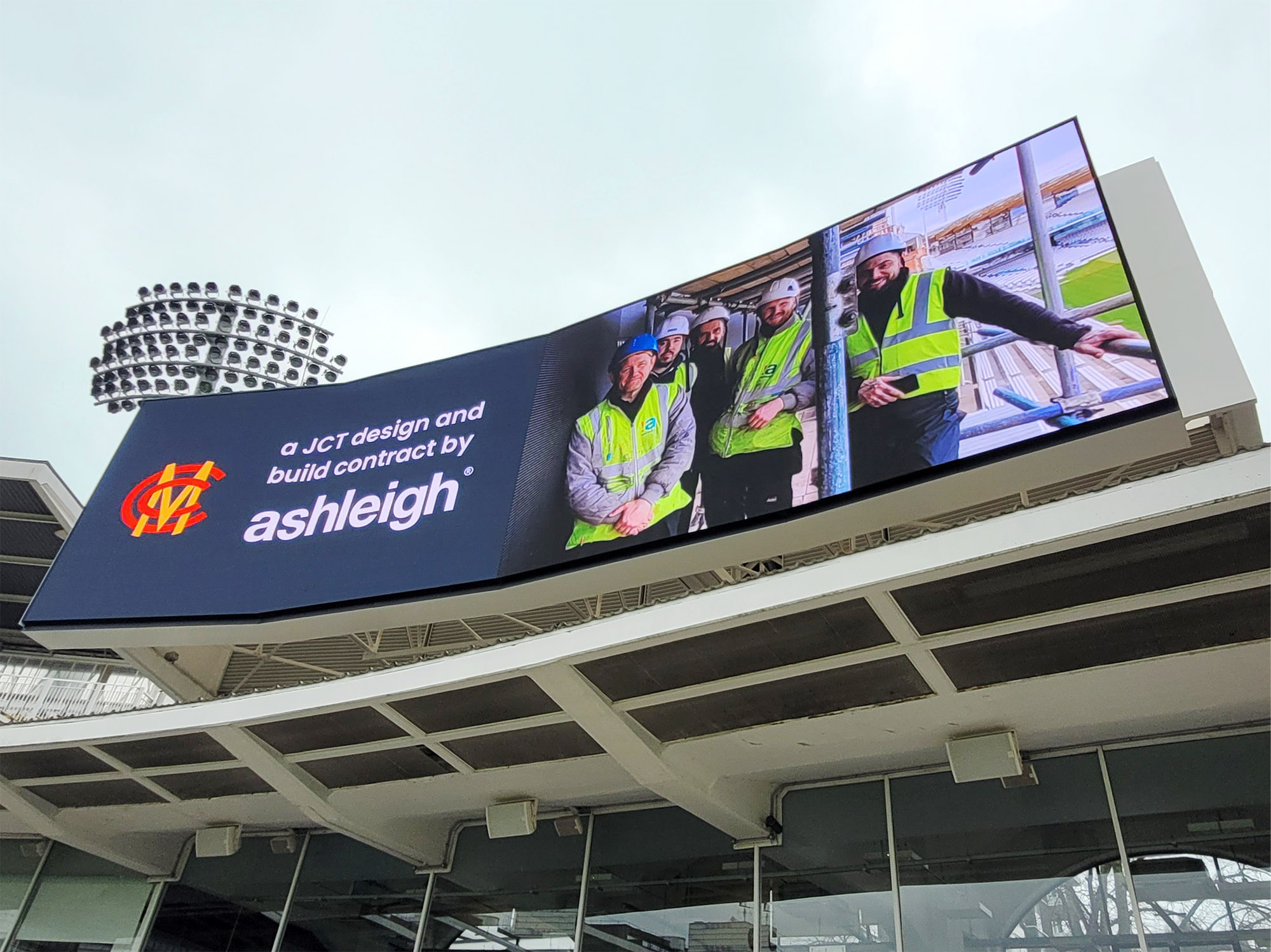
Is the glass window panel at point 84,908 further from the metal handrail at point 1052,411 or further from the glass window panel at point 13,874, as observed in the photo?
the metal handrail at point 1052,411

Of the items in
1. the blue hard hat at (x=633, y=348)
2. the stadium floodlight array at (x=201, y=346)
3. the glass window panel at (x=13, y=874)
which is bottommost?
the glass window panel at (x=13, y=874)

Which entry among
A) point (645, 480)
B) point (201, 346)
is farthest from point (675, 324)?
point (201, 346)

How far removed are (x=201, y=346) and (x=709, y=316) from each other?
45.6 feet

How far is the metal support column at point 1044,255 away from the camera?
22.1ft

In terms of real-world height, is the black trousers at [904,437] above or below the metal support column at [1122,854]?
above

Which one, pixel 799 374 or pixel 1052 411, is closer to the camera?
pixel 1052 411

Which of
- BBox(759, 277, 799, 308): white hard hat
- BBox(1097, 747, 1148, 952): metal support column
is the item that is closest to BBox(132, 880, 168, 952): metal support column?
BBox(759, 277, 799, 308): white hard hat

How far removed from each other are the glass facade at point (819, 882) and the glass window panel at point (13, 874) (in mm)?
83

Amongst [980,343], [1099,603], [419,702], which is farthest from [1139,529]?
[419,702]

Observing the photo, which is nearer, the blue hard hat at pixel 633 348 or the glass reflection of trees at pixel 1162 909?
the glass reflection of trees at pixel 1162 909

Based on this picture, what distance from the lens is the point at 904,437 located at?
23.9 ft

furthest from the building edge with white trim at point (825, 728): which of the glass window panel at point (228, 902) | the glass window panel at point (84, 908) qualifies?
the glass window panel at point (84, 908)

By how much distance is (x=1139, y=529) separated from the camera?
5477 millimetres

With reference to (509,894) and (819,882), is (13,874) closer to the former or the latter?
(509,894)
